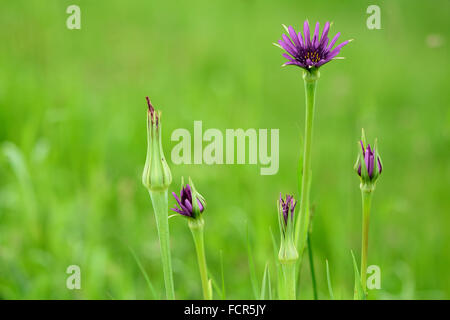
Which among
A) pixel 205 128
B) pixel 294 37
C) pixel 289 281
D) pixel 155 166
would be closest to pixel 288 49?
pixel 294 37

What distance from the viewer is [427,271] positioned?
7.04ft

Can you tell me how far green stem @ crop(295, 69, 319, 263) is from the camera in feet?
3.05

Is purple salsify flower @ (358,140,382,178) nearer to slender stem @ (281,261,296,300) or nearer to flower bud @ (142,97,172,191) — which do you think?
slender stem @ (281,261,296,300)

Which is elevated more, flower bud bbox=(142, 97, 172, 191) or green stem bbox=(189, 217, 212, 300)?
flower bud bbox=(142, 97, 172, 191)

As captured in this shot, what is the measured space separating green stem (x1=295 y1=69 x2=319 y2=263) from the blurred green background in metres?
0.70

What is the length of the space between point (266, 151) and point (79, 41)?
2396mm

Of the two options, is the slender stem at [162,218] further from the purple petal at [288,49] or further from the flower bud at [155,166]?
the purple petal at [288,49]

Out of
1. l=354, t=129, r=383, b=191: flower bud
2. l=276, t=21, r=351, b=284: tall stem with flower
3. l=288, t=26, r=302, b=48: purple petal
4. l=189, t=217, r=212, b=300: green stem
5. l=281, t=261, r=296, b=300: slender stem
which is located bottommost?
l=281, t=261, r=296, b=300: slender stem

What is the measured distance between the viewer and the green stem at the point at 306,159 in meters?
0.93

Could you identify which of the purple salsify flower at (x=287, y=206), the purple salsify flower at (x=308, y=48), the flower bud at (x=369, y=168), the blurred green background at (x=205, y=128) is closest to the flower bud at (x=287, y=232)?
the purple salsify flower at (x=287, y=206)

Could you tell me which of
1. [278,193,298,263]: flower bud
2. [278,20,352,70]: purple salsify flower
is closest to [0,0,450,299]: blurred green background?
[278,20,352,70]: purple salsify flower

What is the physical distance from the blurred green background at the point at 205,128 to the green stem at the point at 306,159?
0.70m
